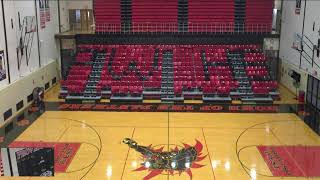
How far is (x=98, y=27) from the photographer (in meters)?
26.6

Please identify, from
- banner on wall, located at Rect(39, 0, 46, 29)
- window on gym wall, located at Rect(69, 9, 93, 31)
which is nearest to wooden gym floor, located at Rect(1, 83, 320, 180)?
banner on wall, located at Rect(39, 0, 46, 29)

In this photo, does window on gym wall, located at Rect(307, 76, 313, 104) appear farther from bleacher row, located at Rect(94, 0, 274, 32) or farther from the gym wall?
bleacher row, located at Rect(94, 0, 274, 32)

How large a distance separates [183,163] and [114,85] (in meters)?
10.3

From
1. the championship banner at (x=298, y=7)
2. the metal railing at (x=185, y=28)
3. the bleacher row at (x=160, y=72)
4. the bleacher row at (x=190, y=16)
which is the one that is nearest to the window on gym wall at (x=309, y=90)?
the bleacher row at (x=160, y=72)

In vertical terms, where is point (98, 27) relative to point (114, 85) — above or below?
above

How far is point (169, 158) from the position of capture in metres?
13.0

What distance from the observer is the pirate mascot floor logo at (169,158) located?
12.4m

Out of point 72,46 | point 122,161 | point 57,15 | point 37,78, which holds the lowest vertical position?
point 122,161

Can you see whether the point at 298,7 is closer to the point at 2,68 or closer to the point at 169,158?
the point at 169,158

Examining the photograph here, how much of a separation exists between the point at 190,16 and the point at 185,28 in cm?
91

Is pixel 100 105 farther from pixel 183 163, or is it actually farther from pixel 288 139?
pixel 288 139

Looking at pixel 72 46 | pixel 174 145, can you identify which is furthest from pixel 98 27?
pixel 174 145

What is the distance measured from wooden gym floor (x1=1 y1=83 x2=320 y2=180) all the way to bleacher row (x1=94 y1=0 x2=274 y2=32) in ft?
30.7

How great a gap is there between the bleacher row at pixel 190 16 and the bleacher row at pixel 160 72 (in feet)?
5.67
